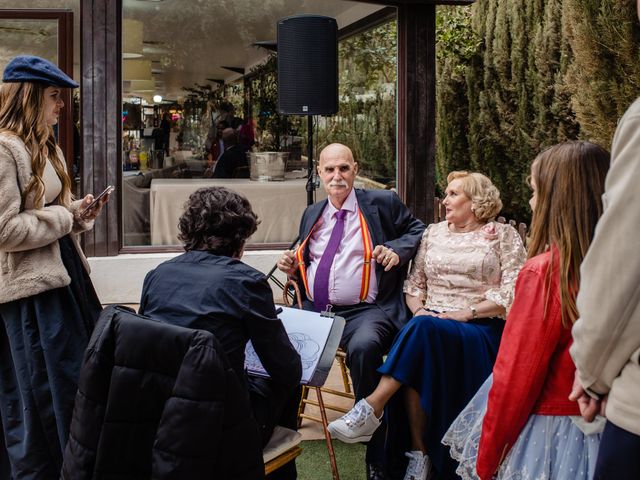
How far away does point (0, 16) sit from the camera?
6.62 m

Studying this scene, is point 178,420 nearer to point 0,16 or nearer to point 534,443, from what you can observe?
point 534,443

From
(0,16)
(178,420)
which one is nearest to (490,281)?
(178,420)

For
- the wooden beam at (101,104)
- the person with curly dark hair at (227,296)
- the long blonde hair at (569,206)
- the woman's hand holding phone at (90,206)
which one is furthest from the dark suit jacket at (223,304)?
the wooden beam at (101,104)

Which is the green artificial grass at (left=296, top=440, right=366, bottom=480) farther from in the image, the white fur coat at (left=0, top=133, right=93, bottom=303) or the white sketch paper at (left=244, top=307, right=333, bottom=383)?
the white fur coat at (left=0, top=133, right=93, bottom=303)

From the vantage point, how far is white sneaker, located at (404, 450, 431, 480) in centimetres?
326

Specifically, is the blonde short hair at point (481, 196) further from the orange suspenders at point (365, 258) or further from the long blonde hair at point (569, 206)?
the long blonde hair at point (569, 206)

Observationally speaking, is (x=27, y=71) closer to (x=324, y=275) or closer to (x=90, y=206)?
(x=90, y=206)

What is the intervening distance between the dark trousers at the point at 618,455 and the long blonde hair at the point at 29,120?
7.54 feet

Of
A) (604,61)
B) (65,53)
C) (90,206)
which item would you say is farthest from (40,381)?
(604,61)

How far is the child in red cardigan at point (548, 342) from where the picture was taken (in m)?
2.24

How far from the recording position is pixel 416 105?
22.2 feet

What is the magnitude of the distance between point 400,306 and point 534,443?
158 centimetres

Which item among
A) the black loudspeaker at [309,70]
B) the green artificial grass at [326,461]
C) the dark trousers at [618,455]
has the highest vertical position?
the black loudspeaker at [309,70]

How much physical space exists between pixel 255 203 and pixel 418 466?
3852 millimetres
